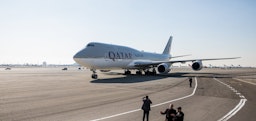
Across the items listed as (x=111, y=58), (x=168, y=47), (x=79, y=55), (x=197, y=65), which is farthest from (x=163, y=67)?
(x=168, y=47)

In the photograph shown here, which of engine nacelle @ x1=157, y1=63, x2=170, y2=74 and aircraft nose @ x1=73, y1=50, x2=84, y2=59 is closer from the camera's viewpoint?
aircraft nose @ x1=73, y1=50, x2=84, y2=59

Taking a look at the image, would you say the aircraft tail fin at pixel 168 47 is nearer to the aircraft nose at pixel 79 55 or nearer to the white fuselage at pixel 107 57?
the white fuselage at pixel 107 57

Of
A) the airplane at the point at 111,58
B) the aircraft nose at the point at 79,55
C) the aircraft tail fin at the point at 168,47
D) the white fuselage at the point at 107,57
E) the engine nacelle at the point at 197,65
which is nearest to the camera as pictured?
the aircraft nose at the point at 79,55

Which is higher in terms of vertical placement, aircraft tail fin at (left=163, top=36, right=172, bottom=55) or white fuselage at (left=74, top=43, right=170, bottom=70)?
aircraft tail fin at (left=163, top=36, right=172, bottom=55)

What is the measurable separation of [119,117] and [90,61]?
23010 millimetres

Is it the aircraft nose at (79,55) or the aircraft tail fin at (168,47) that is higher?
the aircraft tail fin at (168,47)

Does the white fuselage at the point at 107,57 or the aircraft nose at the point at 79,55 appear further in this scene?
the white fuselage at the point at 107,57

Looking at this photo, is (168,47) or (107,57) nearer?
(107,57)

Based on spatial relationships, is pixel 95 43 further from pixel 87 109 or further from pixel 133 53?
pixel 87 109

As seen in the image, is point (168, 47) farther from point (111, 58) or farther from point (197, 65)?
point (111, 58)

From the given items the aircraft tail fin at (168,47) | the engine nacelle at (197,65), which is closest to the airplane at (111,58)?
the engine nacelle at (197,65)

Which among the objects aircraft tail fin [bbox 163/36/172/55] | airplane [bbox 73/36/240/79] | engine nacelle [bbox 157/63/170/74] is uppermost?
aircraft tail fin [bbox 163/36/172/55]

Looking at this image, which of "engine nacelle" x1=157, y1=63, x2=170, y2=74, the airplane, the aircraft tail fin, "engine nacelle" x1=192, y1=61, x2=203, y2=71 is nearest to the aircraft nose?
the airplane

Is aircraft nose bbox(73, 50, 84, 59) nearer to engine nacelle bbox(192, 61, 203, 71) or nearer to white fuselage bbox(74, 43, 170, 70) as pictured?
white fuselage bbox(74, 43, 170, 70)
